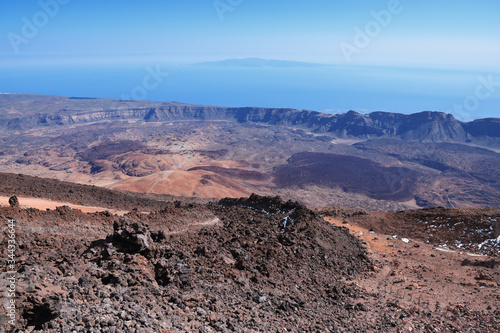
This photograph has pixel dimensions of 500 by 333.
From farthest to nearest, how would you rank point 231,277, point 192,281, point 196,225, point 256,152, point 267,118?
1. point 267,118
2. point 256,152
3. point 196,225
4. point 231,277
5. point 192,281

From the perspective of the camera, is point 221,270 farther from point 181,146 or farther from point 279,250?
point 181,146

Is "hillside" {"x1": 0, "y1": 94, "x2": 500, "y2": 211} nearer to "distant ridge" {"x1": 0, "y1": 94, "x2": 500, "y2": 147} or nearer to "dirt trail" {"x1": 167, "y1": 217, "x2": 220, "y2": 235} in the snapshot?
"distant ridge" {"x1": 0, "y1": 94, "x2": 500, "y2": 147}

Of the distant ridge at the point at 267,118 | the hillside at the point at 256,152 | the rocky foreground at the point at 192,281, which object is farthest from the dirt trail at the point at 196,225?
the distant ridge at the point at 267,118

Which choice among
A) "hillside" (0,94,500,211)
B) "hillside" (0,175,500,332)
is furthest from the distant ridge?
"hillside" (0,175,500,332)

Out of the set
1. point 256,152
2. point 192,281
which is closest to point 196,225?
point 192,281

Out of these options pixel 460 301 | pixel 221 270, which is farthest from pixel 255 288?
pixel 460 301

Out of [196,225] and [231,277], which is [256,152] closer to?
[196,225]
